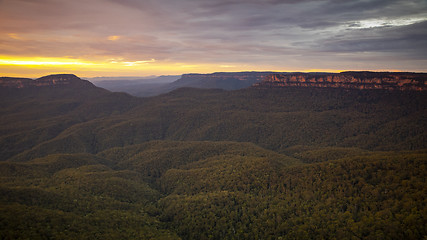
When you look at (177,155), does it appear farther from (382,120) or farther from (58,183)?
(382,120)

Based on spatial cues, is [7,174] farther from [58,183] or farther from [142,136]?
[142,136]

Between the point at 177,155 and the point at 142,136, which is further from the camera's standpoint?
the point at 142,136

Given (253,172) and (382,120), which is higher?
(382,120)

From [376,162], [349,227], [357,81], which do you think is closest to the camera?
[349,227]

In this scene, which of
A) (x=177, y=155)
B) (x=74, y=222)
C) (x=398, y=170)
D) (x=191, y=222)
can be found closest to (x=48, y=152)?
(x=177, y=155)

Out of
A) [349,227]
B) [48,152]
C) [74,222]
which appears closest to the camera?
[349,227]

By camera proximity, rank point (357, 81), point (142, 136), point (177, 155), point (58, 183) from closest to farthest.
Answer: point (58, 183) → point (177, 155) → point (142, 136) → point (357, 81)

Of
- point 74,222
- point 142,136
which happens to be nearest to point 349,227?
point 74,222

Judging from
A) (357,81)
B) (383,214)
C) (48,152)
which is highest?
(357,81)

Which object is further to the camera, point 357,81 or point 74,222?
point 357,81
